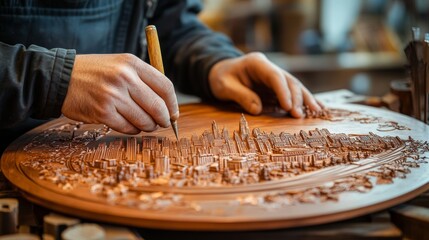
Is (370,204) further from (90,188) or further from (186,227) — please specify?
(90,188)

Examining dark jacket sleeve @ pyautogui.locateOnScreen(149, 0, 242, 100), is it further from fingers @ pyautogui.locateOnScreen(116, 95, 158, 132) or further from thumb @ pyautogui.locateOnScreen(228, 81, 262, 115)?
fingers @ pyautogui.locateOnScreen(116, 95, 158, 132)

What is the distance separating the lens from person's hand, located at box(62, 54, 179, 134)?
4.18 ft

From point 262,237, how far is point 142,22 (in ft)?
3.97

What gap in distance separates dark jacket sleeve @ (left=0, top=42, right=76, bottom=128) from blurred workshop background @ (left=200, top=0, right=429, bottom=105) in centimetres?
309

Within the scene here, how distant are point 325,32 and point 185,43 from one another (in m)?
2.50

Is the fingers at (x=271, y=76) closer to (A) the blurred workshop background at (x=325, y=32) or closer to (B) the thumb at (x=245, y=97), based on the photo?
(B) the thumb at (x=245, y=97)

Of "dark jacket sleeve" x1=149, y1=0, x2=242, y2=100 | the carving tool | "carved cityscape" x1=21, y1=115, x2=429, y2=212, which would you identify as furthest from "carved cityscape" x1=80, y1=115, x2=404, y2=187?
"dark jacket sleeve" x1=149, y1=0, x2=242, y2=100

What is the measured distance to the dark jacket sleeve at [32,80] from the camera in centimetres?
125

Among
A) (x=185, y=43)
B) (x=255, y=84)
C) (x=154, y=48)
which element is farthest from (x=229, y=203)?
(x=185, y=43)

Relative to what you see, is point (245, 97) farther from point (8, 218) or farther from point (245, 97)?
point (8, 218)

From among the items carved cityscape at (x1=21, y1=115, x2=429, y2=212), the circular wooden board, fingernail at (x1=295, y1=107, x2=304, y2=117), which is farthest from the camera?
fingernail at (x1=295, y1=107, x2=304, y2=117)

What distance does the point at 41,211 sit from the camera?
1089 millimetres

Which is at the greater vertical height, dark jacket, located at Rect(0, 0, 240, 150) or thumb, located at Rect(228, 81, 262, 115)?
dark jacket, located at Rect(0, 0, 240, 150)

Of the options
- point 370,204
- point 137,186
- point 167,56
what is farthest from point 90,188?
point 167,56
